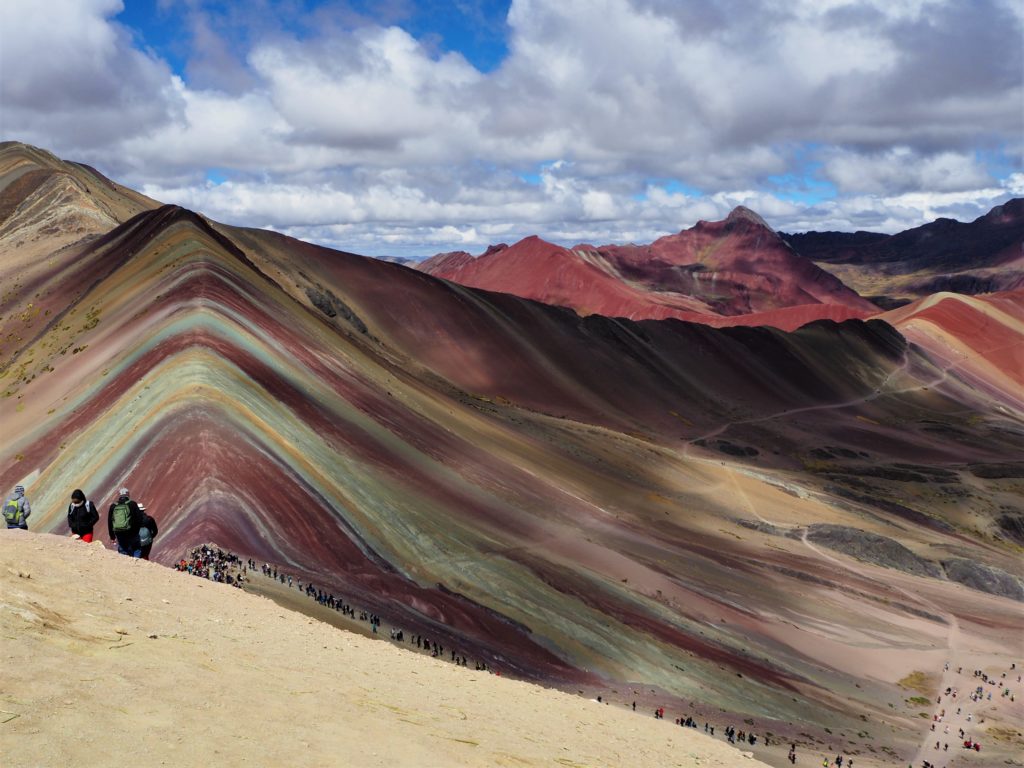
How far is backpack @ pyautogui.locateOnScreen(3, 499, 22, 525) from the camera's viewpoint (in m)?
16.7

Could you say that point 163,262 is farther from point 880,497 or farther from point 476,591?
point 880,497

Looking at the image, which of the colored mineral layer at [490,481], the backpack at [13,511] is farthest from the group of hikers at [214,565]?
the backpack at [13,511]

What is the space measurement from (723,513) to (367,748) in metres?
63.1

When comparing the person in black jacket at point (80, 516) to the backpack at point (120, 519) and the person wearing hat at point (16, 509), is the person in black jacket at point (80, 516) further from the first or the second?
the person wearing hat at point (16, 509)

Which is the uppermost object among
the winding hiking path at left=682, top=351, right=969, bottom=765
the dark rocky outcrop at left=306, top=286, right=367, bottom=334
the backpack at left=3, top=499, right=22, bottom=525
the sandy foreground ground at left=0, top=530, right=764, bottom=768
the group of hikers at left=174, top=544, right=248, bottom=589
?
the dark rocky outcrop at left=306, top=286, right=367, bottom=334

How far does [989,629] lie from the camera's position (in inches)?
2264

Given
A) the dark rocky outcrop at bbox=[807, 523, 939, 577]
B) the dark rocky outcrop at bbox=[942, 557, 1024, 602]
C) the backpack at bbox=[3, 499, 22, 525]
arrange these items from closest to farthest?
the backpack at bbox=[3, 499, 22, 525] < the dark rocky outcrop at bbox=[942, 557, 1024, 602] < the dark rocky outcrop at bbox=[807, 523, 939, 577]

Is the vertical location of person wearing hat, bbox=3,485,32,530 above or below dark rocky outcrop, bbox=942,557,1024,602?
below

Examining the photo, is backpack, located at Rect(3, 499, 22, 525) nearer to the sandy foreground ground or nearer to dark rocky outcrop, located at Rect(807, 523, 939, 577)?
the sandy foreground ground

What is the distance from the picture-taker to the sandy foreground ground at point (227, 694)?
9117 mm

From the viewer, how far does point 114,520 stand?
57.4ft

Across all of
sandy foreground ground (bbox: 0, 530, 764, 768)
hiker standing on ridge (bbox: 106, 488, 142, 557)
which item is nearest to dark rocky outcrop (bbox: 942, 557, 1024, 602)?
sandy foreground ground (bbox: 0, 530, 764, 768)

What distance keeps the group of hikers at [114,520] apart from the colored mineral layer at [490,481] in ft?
23.2

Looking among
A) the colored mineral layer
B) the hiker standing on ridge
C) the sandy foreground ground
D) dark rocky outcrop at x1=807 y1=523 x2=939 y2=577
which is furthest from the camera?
dark rocky outcrop at x1=807 y1=523 x2=939 y2=577
